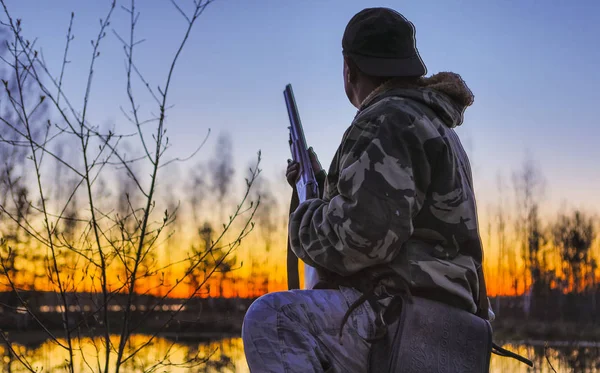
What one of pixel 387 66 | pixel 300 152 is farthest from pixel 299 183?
pixel 387 66

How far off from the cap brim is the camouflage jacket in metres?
0.08

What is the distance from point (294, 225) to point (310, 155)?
0.75 meters

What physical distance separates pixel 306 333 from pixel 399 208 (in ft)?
1.67

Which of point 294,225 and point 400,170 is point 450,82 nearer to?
point 400,170

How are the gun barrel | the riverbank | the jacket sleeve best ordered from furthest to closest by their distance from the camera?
the riverbank < the gun barrel < the jacket sleeve

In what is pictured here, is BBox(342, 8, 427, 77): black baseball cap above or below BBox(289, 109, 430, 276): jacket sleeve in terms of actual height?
above

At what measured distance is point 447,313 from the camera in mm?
2553

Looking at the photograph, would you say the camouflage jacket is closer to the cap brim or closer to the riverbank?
the cap brim

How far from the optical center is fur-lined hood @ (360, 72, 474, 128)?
2.71 meters

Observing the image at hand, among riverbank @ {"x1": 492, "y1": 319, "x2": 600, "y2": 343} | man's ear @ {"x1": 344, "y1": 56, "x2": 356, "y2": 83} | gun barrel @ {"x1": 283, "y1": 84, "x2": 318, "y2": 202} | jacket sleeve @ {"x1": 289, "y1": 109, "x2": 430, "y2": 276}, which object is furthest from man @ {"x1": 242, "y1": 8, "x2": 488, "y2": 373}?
riverbank @ {"x1": 492, "y1": 319, "x2": 600, "y2": 343}

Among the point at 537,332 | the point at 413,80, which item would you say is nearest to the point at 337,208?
the point at 413,80

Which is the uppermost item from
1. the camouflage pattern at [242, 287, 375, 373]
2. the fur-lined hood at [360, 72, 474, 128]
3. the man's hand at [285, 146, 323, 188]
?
the fur-lined hood at [360, 72, 474, 128]

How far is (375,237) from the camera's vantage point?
242 cm

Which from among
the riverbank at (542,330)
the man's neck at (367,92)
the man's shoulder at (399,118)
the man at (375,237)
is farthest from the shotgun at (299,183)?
the riverbank at (542,330)
